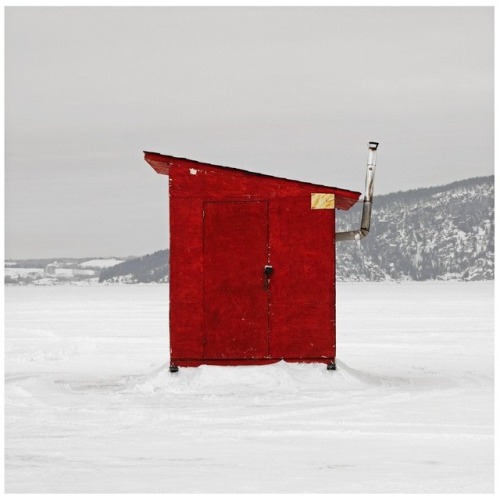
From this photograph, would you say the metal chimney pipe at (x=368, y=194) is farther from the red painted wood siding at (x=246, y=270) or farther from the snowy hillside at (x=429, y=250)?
the snowy hillside at (x=429, y=250)

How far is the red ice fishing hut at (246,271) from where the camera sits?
41.7 ft

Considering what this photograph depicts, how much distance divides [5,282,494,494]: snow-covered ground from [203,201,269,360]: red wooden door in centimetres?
28

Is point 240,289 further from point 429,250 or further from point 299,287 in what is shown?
point 429,250

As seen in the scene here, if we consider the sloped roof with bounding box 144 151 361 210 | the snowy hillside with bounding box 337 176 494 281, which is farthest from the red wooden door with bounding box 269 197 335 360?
the snowy hillside with bounding box 337 176 494 281

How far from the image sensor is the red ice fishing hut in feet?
41.7

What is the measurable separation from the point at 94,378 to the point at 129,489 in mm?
6856

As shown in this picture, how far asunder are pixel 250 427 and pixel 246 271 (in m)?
3.16

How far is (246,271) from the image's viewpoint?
12.7 metres

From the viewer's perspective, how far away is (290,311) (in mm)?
12734

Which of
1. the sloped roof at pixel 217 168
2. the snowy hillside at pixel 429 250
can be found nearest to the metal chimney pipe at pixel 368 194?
the sloped roof at pixel 217 168

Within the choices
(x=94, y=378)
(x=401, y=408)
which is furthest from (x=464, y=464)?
(x=94, y=378)

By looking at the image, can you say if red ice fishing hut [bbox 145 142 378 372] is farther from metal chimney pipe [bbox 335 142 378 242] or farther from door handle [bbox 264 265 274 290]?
metal chimney pipe [bbox 335 142 378 242]

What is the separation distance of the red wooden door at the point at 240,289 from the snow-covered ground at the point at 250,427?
28cm

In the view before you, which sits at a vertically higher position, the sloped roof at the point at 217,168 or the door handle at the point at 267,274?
the sloped roof at the point at 217,168
